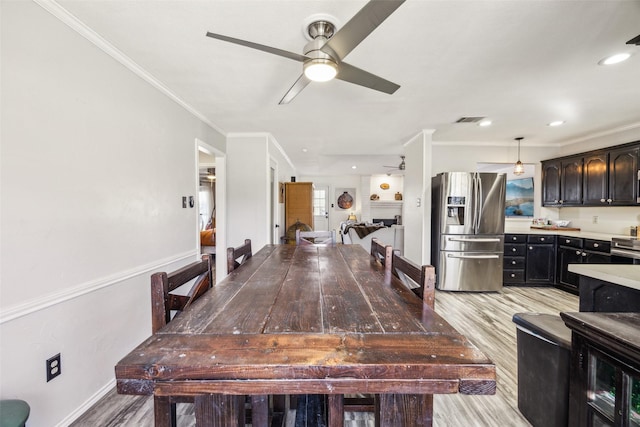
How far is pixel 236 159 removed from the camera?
159 inches

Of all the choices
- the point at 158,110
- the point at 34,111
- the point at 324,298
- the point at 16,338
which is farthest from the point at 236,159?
the point at 324,298

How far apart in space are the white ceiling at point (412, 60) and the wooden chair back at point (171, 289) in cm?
143

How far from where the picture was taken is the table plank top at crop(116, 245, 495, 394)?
0.66 m

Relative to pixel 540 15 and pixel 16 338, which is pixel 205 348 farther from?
pixel 540 15

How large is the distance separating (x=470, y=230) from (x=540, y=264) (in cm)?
139

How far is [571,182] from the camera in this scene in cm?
407

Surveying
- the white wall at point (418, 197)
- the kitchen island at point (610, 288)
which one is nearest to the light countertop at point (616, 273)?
the kitchen island at point (610, 288)

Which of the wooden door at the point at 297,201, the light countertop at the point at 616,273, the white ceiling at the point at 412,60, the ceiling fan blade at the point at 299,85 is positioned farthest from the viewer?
the wooden door at the point at 297,201

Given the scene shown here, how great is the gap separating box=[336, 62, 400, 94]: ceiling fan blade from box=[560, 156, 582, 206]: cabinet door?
399 cm

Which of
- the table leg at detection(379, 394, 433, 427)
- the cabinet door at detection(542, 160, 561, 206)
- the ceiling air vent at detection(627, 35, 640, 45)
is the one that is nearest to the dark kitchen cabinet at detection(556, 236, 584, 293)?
the cabinet door at detection(542, 160, 561, 206)

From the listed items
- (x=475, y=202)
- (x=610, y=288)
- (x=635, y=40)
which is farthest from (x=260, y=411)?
(x=475, y=202)

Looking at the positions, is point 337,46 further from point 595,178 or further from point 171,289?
point 595,178

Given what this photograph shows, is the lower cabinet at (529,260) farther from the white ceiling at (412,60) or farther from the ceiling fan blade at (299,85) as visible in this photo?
the ceiling fan blade at (299,85)

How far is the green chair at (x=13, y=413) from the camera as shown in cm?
102
